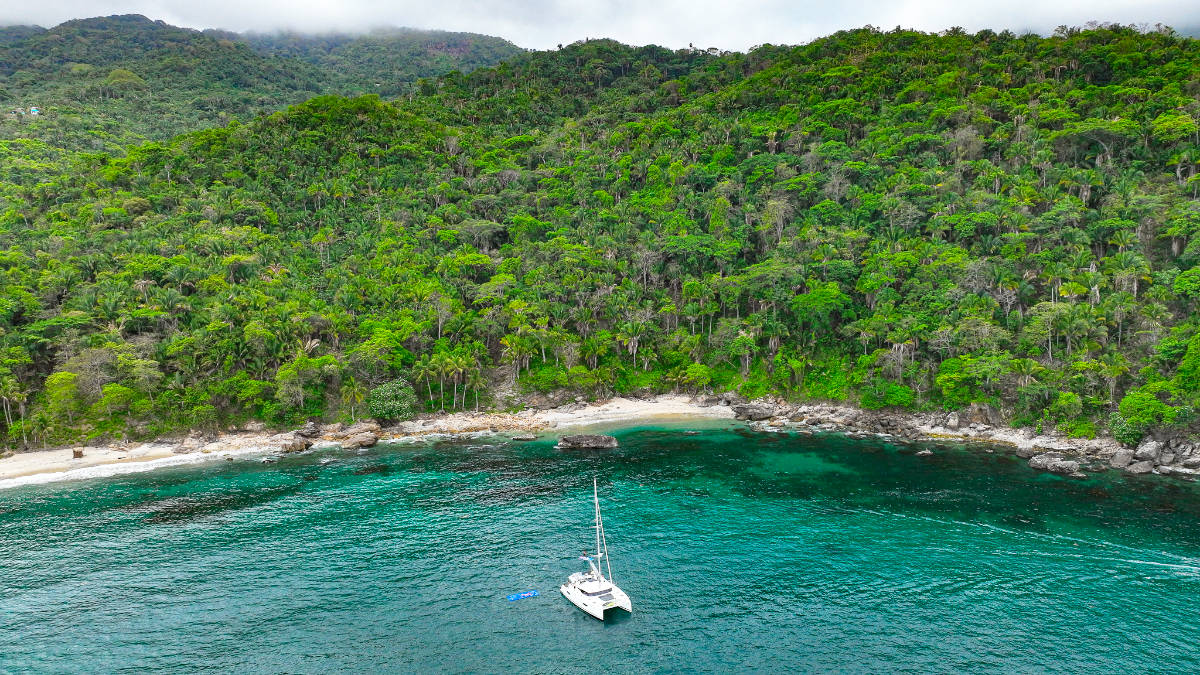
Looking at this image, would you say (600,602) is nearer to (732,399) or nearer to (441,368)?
(441,368)

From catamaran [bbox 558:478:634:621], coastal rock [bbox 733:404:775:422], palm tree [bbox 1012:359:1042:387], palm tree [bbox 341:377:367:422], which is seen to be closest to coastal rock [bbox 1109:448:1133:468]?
palm tree [bbox 1012:359:1042:387]

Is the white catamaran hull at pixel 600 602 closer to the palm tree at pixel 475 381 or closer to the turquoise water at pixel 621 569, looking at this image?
the turquoise water at pixel 621 569

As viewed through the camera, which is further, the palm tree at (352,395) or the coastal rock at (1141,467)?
the palm tree at (352,395)

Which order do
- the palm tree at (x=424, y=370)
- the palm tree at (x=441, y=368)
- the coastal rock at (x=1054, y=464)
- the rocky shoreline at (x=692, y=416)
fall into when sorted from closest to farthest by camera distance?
1. the coastal rock at (x=1054, y=464)
2. the rocky shoreline at (x=692, y=416)
3. the palm tree at (x=441, y=368)
4. the palm tree at (x=424, y=370)

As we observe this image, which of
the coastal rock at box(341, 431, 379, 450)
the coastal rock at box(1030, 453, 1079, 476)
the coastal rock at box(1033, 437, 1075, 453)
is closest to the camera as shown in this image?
the coastal rock at box(1030, 453, 1079, 476)

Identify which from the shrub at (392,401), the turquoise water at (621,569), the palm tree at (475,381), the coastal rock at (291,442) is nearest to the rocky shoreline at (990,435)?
the turquoise water at (621,569)

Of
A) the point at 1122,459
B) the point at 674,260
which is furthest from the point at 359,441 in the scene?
the point at 1122,459

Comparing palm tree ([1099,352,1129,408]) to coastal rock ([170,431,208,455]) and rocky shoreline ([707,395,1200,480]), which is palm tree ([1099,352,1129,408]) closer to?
rocky shoreline ([707,395,1200,480])
